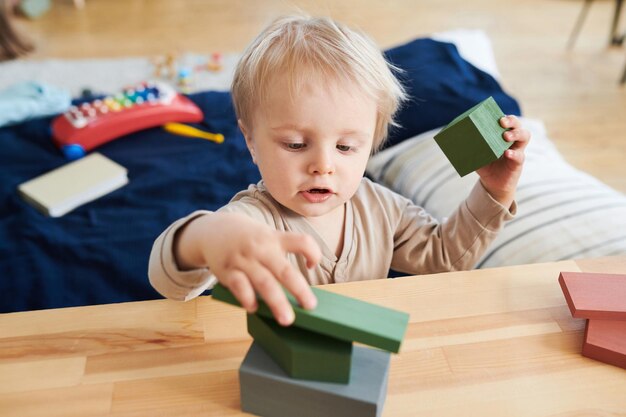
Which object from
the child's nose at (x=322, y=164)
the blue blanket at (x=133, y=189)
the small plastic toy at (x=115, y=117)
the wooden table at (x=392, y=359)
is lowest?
the blue blanket at (x=133, y=189)

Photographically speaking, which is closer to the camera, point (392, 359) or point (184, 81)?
point (392, 359)

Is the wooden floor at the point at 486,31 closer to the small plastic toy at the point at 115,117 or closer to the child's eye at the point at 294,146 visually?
the small plastic toy at the point at 115,117

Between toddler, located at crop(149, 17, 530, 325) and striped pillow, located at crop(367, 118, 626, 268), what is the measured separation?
227mm

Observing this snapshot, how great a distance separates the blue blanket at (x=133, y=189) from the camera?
114cm

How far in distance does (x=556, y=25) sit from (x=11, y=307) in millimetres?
2840

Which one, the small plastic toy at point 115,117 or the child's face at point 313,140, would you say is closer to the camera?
the child's face at point 313,140

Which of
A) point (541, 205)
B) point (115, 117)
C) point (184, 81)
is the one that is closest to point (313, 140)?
point (541, 205)

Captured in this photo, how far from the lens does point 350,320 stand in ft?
1.59

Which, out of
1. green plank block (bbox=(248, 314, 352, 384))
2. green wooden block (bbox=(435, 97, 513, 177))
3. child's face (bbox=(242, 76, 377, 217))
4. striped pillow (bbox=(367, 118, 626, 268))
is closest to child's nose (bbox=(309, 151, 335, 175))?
child's face (bbox=(242, 76, 377, 217))

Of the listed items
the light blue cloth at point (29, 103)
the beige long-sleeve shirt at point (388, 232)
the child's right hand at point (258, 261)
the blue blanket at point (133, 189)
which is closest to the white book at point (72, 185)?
the blue blanket at point (133, 189)

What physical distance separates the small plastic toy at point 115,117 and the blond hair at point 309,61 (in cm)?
85

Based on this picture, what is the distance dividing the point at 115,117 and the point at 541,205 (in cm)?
107

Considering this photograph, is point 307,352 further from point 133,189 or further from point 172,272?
point 133,189

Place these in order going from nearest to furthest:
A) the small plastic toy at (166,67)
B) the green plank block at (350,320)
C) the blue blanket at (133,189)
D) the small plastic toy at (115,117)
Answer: the green plank block at (350,320)
the blue blanket at (133,189)
the small plastic toy at (115,117)
the small plastic toy at (166,67)
